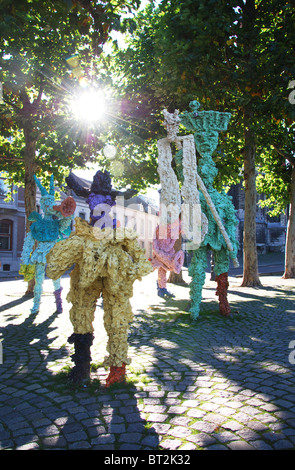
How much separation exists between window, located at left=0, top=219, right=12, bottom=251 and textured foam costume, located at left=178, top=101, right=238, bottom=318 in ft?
72.6

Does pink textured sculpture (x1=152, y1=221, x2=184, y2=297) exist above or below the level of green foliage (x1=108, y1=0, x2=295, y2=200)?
below

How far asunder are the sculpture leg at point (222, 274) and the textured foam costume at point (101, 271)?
123 inches

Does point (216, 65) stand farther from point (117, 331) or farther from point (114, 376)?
point (114, 376)

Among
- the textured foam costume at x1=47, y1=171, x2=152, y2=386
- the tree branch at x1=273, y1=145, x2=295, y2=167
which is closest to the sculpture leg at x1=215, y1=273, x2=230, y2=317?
the textured foam costume at x1=47, y1=171, x2=152, y2=386

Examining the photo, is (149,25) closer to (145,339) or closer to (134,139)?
(134,139)

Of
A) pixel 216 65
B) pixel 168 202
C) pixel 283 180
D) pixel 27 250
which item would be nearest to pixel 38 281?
pixel 27 250

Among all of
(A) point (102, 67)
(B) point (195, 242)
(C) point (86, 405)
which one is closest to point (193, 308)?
(B) point (195, 242)

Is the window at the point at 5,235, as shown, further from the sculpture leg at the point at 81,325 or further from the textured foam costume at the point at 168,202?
the sculpture leg at the point at 81,325

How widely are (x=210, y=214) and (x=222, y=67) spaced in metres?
6.16

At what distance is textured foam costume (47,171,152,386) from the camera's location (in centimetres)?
315

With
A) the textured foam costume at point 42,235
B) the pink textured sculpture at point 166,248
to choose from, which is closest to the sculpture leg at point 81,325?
the textured foam costume at point 42,235

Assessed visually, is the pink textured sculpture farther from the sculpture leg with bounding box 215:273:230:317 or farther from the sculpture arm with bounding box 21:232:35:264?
the sculpture arm with bounding box 21:232:35:264

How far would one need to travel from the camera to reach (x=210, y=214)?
615cm
